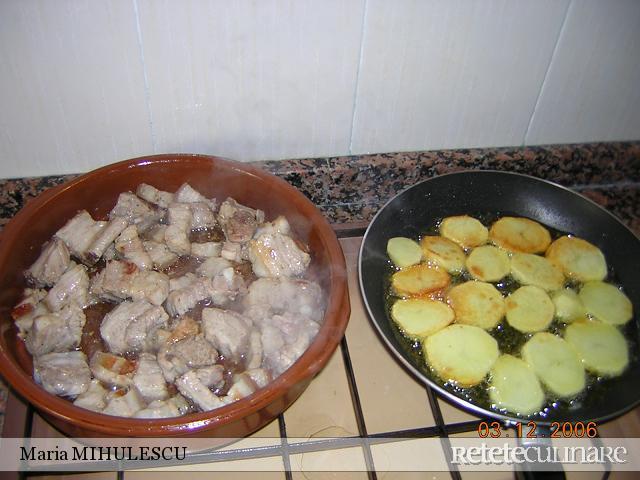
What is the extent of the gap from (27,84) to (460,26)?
896mm

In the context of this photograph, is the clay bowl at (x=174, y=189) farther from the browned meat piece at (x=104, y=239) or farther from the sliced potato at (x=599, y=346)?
the sliced potato at (x=599, y=346)

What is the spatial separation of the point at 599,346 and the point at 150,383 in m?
0.92

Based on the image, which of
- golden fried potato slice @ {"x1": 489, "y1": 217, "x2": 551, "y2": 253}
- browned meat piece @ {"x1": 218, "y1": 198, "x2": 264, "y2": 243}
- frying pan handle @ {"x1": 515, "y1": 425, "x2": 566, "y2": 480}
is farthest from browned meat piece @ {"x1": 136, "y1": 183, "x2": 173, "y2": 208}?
frying pan handle @ {"x1": 515, "y1": 425, "x2": 566, "y2": 480}

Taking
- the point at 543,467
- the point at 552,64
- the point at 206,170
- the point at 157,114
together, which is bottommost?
the point at 543,467

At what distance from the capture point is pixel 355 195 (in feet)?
4.67

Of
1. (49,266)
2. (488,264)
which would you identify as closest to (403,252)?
(488,264)

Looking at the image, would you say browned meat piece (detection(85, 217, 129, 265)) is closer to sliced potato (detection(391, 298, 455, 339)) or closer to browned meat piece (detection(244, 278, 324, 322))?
browned meat piece (detection(244, 278, 324, 322))

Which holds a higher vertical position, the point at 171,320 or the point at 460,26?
the point at 460,26

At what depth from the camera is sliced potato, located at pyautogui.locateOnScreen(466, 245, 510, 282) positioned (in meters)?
1.29

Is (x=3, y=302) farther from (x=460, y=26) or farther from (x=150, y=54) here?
(x=460, y=26)

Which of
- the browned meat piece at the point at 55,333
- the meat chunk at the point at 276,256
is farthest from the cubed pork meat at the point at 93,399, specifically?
the meat chunk at the point at 276,256

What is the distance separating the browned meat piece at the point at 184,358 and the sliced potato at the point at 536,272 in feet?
2.38

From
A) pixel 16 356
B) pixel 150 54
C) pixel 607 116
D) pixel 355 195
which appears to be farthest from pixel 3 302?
pixel 607 116

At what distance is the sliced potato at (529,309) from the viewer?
1205 mm
